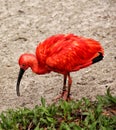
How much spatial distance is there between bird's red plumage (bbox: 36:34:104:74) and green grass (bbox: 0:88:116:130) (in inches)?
18.6

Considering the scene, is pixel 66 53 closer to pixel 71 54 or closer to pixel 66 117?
pixel 71 54

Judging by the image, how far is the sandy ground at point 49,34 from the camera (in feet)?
22.2

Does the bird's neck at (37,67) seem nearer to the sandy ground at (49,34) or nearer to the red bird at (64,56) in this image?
the red bird at (64,56)

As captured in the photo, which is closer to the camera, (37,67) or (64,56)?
(64,56)

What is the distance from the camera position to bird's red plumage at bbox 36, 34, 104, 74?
224 inches

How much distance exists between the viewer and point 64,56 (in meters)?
5.68

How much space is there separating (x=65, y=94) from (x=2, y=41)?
7.39 ft

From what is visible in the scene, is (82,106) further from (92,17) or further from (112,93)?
(92,17)

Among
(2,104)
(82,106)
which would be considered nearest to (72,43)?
(82,106)

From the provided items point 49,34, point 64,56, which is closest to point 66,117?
point 64,56

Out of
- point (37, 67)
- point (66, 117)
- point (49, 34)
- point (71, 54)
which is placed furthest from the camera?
point (49, 34)

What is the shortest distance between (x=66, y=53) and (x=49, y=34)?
8.83 ft

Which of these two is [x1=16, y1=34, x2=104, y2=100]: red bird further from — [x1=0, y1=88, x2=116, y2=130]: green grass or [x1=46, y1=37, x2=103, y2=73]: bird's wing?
[x1=0, y1=88, x2=116, y2=130]: green grass

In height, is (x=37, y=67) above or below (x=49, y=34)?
above
